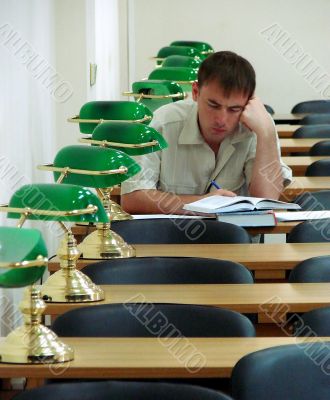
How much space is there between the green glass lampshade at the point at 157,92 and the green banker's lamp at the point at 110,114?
1271mm

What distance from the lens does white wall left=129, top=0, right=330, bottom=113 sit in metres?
9.48

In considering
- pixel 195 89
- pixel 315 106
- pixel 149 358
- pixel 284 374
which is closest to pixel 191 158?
pixel 195 89

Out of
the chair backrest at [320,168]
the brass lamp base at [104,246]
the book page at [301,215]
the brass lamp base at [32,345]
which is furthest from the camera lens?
the chair backrest at [320,168]

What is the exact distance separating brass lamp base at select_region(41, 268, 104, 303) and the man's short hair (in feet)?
4.80

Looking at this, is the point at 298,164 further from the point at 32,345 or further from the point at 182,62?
the point at 32,345

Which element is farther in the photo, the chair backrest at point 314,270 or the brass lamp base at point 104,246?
the brass lamp base at point 104,246

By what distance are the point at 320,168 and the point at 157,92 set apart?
1006 millimetres

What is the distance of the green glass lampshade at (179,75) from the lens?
645cm

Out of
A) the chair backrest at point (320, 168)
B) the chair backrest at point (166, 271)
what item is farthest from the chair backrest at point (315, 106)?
the chair backrest at point (166, 271)

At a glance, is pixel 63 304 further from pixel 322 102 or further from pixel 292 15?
pixel 292 15

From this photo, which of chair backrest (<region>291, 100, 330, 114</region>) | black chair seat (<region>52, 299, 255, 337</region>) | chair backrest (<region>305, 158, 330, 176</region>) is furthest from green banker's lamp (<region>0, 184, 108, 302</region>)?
chair backrest (<region>291, 100, 330, 114</region>)

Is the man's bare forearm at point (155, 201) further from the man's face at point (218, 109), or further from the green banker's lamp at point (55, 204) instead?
the green banker's lamp at point (55, 204)

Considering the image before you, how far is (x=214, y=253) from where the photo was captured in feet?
11.8

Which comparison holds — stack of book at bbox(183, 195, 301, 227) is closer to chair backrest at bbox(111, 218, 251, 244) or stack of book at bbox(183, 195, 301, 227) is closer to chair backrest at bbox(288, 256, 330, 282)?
chair backrest at bbox(111, 218, 251, 244)
